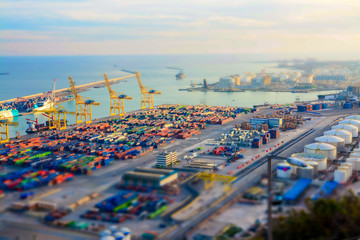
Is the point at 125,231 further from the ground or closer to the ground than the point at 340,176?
closer to the ground

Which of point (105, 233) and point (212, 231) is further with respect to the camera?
point (212, 231)

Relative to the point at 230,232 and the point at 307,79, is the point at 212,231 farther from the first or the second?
the point at 307,79

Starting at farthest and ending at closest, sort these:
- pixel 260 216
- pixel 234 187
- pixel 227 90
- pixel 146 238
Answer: pixel 227 90, pixel 234 187, pixel 260 216, pixel 146 238

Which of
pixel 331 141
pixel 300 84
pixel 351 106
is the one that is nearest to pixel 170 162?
pixel 331 141

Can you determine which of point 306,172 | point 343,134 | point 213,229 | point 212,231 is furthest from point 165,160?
point 343,134

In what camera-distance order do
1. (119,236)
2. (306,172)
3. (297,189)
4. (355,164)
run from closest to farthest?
(119,236)
(297,189)
(306,172)
(355,164)

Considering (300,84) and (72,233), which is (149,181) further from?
(300,84)

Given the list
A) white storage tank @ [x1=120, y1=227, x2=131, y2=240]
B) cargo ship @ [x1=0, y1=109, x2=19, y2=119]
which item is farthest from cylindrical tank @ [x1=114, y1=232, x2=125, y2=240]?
cargo ship @ [x1=0, y1=109, x2=19, y2=119]
